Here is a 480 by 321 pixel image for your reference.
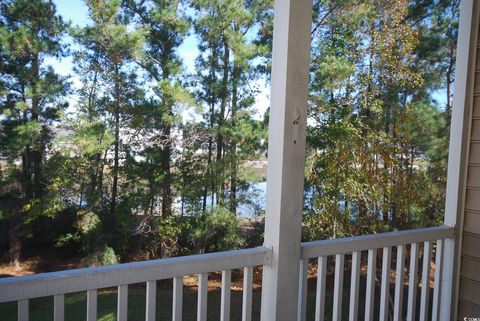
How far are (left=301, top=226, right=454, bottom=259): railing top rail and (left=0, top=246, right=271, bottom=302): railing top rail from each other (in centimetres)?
20

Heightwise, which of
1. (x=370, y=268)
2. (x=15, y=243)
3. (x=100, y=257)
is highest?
(x=370, y=268)

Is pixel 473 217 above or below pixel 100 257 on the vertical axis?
above

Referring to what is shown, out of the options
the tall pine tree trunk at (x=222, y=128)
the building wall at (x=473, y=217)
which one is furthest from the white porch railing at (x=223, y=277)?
the tall pine tree trunk at (x=222, y=128)

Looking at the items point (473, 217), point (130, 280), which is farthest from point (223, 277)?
point (473, 217)

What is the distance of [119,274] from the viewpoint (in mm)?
1060

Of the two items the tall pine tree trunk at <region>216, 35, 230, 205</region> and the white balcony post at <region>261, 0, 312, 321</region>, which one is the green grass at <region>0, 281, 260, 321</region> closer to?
the tall pine tree trunk at <region>216, 35, 230, 205</region>

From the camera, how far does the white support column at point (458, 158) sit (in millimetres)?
1882

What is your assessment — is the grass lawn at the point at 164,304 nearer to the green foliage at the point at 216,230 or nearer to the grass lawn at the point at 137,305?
the grass lawn at the point at 137,305

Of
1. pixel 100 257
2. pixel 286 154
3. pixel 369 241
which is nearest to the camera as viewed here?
pixel 286 154

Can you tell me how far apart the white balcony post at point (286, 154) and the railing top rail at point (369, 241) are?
100 millimetres

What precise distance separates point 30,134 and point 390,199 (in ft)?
12.9

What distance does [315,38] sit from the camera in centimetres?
491

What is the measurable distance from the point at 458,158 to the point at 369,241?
0.72m

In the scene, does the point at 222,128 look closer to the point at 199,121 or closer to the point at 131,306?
the point at 199,121
